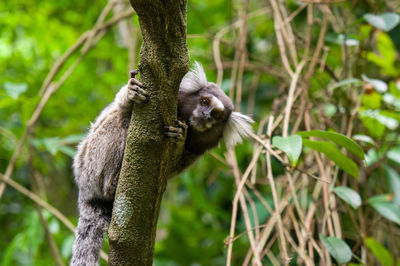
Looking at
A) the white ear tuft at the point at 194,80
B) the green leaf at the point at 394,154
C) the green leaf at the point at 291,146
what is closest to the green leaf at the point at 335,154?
the green leaf at the point at 291,146

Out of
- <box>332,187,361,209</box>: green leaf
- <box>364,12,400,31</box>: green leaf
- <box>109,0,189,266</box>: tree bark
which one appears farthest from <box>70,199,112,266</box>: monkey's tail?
<box>364,12,400,31</box>: green leaf

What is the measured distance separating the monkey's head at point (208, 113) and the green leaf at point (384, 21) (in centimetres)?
115

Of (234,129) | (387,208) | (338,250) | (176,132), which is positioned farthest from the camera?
(234,129)

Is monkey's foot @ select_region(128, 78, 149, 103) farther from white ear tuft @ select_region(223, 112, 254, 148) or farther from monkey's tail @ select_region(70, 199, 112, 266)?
white ear tuft @ select_region(223, 112, 254, 148)

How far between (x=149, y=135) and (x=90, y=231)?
3.38ft

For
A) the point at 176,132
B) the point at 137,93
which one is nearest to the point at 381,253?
the point at 176,132

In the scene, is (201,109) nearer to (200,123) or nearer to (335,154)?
(200,123)

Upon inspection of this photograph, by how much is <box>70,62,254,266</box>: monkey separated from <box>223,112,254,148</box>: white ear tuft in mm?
90

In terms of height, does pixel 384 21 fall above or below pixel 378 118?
above

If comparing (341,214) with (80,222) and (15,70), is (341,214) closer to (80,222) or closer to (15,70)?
(80,222)

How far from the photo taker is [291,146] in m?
2.01

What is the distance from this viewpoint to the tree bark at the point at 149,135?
58.8 inches

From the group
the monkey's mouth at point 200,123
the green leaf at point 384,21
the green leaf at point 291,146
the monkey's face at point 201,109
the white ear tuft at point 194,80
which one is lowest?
the green leaf at point 291,146

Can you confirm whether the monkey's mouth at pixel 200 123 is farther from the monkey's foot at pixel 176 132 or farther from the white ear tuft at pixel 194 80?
the monkey's foot at pixel 176 132
